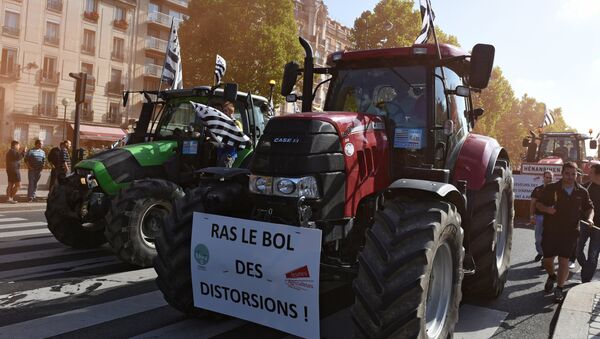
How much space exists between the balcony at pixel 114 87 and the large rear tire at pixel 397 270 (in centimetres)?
3949

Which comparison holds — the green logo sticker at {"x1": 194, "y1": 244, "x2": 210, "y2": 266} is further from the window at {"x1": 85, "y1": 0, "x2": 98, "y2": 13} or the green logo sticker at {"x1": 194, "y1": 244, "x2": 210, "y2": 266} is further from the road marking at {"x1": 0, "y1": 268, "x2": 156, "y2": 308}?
the window at {"x1": 85, "y1": 0, "x2": 98, "y2": 13}

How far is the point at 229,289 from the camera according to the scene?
3.61 meters

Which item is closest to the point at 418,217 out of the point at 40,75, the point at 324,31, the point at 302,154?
the point at 302,154

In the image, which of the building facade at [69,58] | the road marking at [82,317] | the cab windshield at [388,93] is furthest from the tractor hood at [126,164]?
the building facade at [69,58]

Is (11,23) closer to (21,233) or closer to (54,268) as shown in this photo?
(21,233)

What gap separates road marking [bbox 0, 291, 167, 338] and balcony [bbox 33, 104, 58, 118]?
34.9 m

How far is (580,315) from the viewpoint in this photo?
4.86 metres

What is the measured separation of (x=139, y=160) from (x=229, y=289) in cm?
355

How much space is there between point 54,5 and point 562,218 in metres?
38.0

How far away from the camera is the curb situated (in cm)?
441

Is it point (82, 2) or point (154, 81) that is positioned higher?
point (82, 2)

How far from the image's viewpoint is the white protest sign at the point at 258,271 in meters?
3.23

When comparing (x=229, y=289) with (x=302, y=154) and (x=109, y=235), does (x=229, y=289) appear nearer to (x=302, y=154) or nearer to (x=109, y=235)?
(x=302, y=154)

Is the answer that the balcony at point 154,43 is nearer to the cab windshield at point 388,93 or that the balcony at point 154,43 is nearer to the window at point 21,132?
the window at point 21,132
